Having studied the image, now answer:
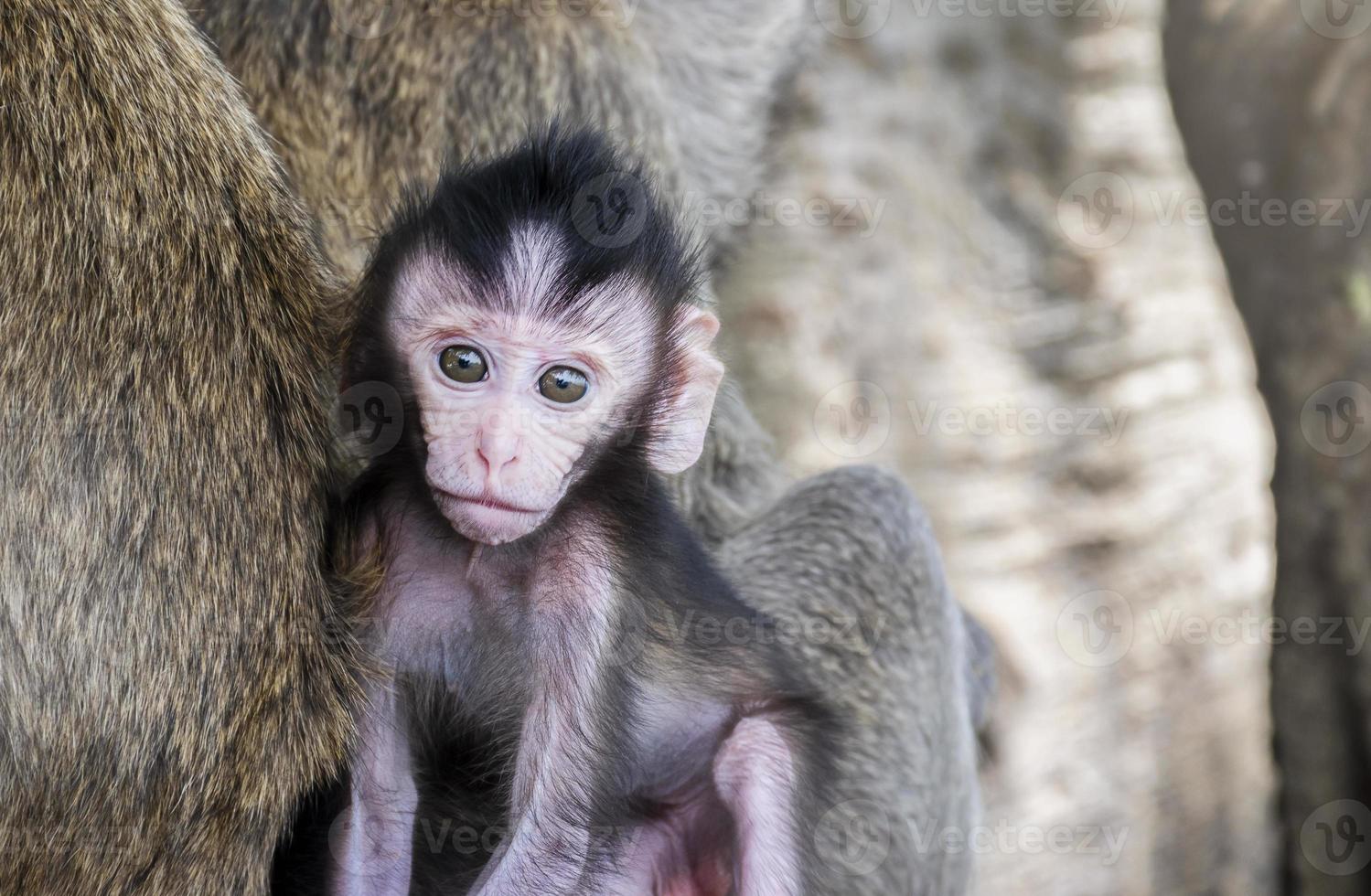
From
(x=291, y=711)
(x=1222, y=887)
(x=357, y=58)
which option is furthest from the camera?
(x=1222, y=887)

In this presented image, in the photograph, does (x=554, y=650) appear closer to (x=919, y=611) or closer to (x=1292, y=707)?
(x=919, y=611)

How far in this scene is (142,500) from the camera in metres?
1.79

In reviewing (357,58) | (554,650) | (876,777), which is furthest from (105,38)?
(876,777)

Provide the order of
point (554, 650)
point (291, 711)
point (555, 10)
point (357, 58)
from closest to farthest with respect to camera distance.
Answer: point (291, 711) < point (554, 650) < point (357, 58) < point (555, 10)

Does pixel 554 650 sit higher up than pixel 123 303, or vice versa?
pixel 123 303

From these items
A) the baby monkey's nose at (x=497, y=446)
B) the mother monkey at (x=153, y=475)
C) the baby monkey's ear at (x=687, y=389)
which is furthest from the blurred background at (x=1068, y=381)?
the baby monkey's nose at (x=497, y=446)

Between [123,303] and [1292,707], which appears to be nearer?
[123,303]

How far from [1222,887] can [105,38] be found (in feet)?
16.7

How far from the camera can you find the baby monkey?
6.62 feet

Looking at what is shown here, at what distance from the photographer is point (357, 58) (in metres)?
2.71
